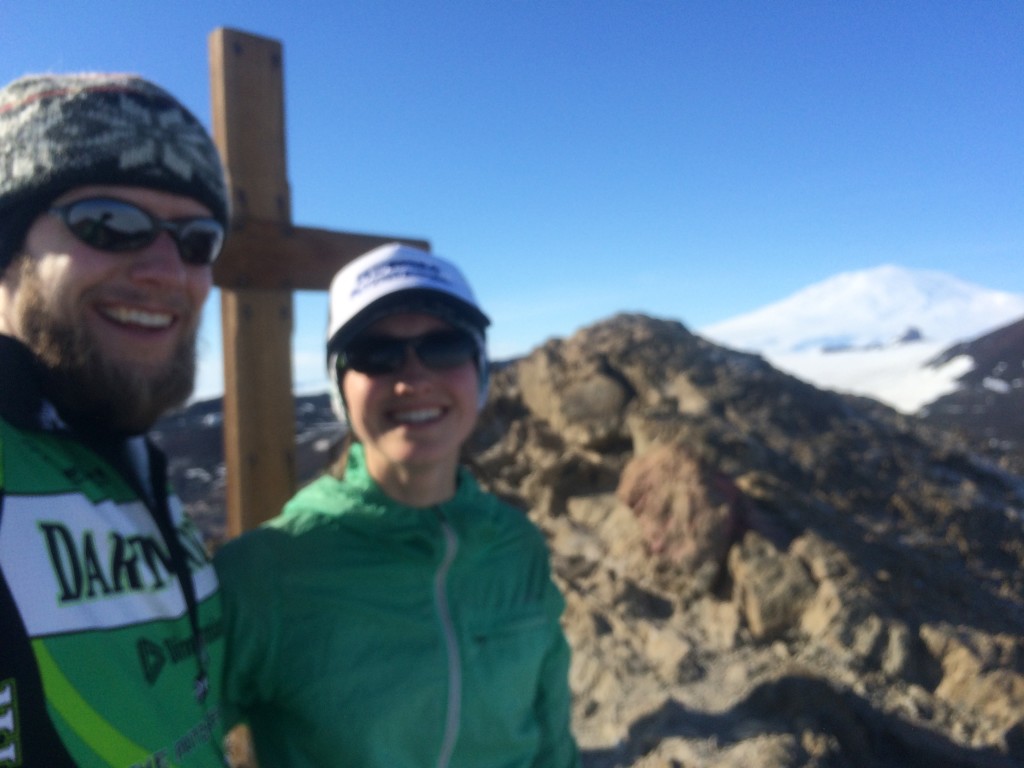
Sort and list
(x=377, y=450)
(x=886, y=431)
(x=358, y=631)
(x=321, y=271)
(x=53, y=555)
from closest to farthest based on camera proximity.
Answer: (x=53, y=555)
(x=358, y=631)
(x=377, y=450)
(x=321, y=271)
(x=886, y=431)

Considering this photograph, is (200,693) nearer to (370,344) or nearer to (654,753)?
(370,344)

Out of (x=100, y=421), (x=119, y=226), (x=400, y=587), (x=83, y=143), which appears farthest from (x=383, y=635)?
(x=83, y=143)

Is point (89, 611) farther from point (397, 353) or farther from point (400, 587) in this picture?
point (397, 353)

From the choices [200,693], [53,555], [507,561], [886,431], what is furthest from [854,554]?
[53,555]

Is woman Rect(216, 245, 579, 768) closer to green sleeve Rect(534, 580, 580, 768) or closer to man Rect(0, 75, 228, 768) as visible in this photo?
green sleeve Rect(534, 580, 580, 768)

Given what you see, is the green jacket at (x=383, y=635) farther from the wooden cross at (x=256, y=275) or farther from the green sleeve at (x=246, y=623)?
the wooden cross at (x=256, y=275)

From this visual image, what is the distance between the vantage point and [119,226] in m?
1.40

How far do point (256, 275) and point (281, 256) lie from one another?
0.34 ft

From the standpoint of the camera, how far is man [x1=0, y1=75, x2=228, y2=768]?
1053 mm

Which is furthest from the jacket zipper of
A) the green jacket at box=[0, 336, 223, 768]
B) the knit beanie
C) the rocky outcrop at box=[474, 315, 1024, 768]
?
the rocky outcrop at box=[474, 315, 1024, 768]

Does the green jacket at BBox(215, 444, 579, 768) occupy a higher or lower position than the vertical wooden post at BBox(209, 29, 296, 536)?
lower

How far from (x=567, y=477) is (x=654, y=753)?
2691mm

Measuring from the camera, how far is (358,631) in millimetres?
1663

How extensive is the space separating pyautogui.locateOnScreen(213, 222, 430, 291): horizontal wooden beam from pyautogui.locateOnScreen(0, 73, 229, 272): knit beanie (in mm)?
821
